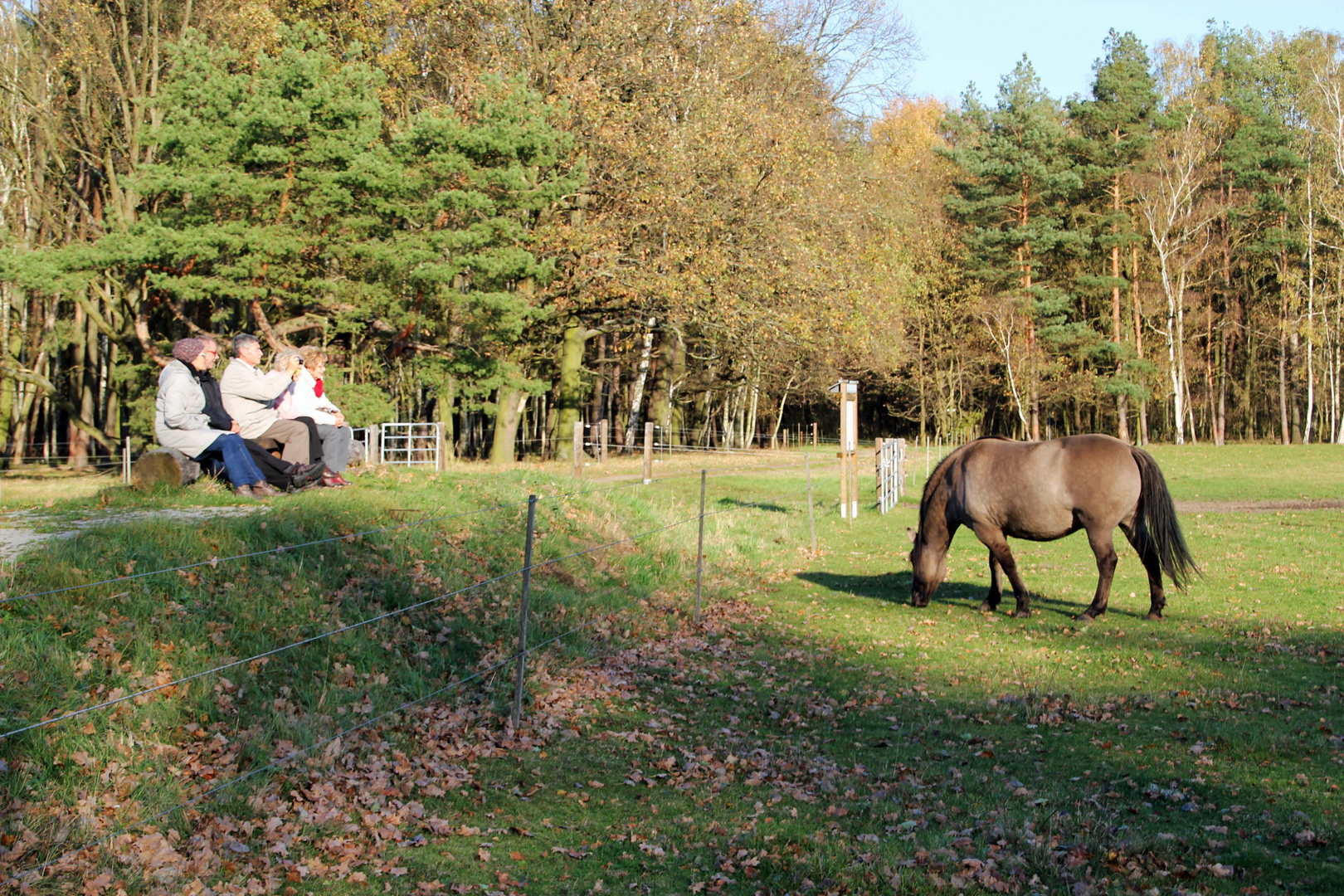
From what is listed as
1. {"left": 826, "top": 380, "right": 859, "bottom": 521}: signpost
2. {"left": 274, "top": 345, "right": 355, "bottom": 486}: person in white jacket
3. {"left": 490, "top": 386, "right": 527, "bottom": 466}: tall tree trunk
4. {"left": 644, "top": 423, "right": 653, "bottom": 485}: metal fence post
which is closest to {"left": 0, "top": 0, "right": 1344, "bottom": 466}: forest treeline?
{"left": 490, "top": 386, "right": 527, "bottom": 466}: tall tree trunk

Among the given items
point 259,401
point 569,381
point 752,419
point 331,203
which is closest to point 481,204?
point 331,203

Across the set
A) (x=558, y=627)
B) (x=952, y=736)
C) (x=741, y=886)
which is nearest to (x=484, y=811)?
(x=741, y=886)

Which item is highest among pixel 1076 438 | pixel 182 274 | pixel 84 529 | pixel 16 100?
pixel 16 100

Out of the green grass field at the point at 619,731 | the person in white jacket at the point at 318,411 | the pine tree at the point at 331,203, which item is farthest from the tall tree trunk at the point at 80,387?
the green grass field at the point at 619,731

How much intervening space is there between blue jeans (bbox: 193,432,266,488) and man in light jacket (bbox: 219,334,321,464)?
16.1 inches

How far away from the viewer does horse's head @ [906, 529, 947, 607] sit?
11.4m

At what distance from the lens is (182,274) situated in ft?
77.1

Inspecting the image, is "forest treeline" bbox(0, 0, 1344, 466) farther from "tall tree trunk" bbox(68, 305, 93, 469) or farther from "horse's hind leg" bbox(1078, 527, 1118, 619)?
"horse's hind leg" bbox(1078, 527, 1118, 619)

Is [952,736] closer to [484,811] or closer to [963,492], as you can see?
[484,811]

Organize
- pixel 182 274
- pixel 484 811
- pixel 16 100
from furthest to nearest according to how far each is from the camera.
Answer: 1. pixel 16 100
2. pixel 182 274
3. pixel 484 811

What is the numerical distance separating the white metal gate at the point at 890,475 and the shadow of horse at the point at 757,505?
6.63 feet

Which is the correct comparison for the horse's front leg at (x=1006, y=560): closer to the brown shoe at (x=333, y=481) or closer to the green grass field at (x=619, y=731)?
the green grass field at (x=619, y=731)

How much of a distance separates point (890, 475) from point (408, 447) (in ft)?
33.2

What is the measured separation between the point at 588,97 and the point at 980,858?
23947 mm
